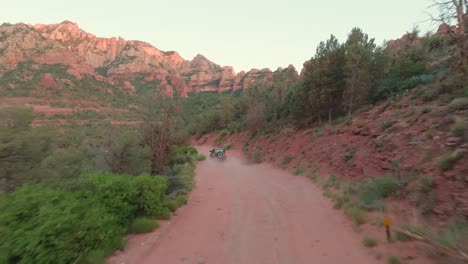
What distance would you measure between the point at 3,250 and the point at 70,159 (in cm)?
374

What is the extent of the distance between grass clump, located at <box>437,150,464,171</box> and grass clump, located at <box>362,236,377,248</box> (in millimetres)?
3148

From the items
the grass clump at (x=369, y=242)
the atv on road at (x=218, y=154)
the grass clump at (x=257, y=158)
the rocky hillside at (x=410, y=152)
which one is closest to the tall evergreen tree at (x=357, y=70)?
the rocky hillside at (x=410, y=152)

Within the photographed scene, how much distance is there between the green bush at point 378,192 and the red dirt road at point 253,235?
0.93 m

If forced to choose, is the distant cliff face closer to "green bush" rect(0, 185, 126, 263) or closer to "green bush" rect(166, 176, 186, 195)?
"green bush" rect(166, 176, 186, 195)

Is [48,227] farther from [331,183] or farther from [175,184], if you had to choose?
[331,183]

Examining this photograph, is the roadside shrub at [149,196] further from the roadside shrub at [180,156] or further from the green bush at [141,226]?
the roadside shrub at [180,156]

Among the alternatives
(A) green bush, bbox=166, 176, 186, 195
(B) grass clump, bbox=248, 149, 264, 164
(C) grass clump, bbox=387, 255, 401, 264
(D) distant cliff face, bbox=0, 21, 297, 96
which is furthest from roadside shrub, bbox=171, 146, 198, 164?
(C) grass clump, bbox=387, 255, 401, 264

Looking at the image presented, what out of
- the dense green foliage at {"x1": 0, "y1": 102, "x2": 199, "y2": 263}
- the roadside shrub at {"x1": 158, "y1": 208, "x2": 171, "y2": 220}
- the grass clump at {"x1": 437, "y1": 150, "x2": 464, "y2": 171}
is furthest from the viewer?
the roadside shrub at {"x1": 158, "y1": 208, "x2": 171, "y2": 220}

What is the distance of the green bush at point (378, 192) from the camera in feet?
28.1

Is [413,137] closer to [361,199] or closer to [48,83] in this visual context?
[361,199]

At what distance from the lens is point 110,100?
2445 inches

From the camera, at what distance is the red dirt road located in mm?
6289

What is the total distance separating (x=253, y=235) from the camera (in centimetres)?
774

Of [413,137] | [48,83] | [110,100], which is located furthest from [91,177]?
[110,100]
